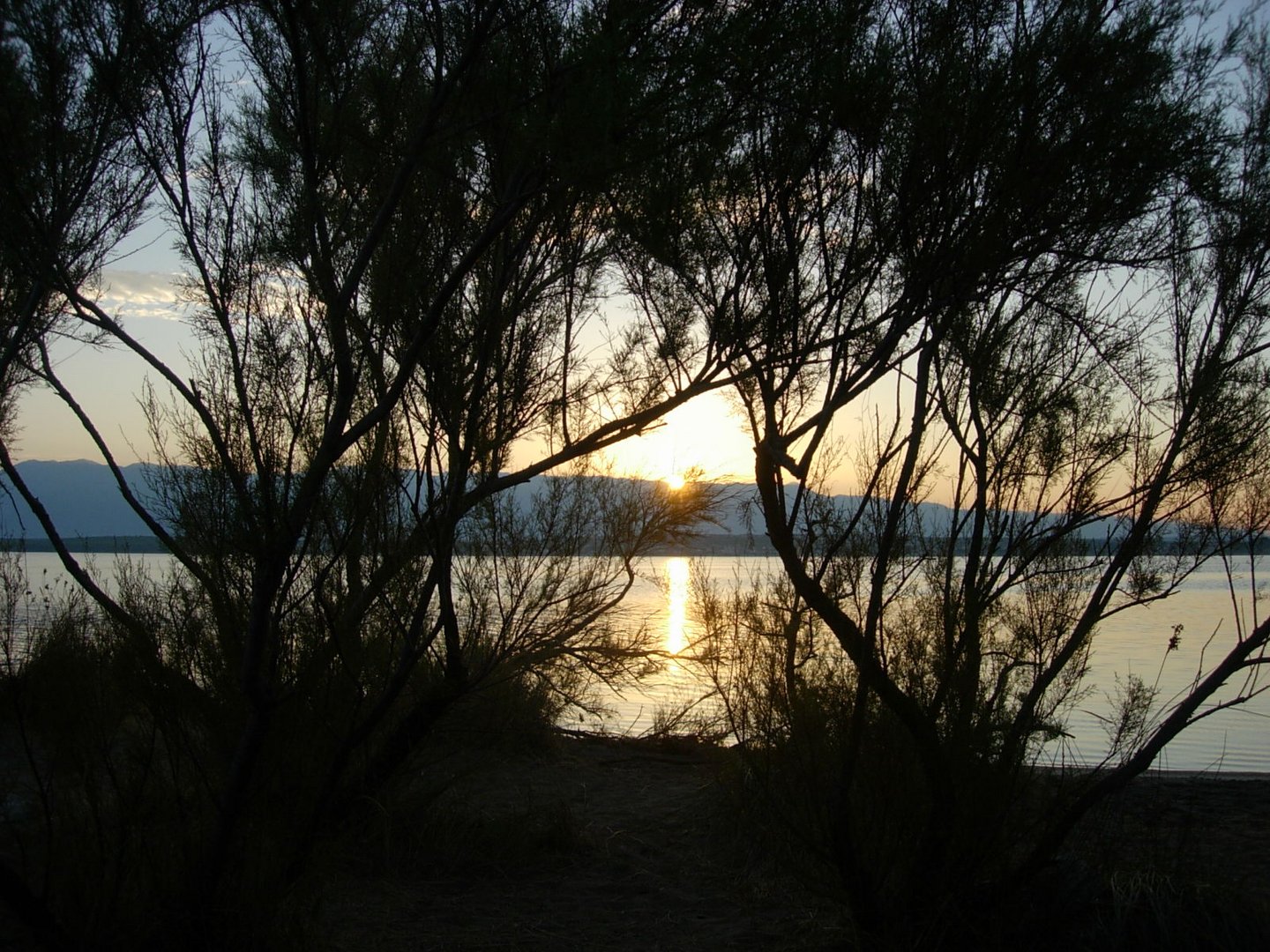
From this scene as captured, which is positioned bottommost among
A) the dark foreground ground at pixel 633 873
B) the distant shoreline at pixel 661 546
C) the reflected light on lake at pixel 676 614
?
the dark foreground ground at pixel 633 873

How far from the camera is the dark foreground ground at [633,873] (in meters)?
4.50

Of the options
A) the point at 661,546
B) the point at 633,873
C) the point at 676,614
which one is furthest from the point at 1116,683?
the point at 633,873

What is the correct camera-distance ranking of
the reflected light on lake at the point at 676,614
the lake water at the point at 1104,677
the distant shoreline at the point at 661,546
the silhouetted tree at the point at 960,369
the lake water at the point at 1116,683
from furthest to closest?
the reflected light on lake at the point at 676,614 < the lake water at the point at 1116,683 < the lake water at the point at 1104,677 < the distant shoreline at the point at 661,546 < the silhouetted tree at the point at 960,369

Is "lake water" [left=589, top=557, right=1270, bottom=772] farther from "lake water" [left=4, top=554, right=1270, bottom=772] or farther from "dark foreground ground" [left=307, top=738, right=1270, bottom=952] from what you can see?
"dark foreground ground" [left=307, top=738, right=1270, bottom=952]

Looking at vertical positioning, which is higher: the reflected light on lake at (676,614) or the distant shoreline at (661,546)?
the distant shoreline at (661,546)

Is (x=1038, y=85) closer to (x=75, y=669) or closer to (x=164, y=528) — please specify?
(x=75, y=669)

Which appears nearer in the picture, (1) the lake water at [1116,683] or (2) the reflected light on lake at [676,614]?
(1) the lake water at [1116,683]

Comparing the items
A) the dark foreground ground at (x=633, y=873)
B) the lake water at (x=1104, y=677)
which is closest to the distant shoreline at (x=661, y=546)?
the lake water at (x=1104, y=677)

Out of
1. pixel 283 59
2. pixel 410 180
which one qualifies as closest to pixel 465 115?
pixel 410 180

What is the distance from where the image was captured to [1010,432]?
451 cm

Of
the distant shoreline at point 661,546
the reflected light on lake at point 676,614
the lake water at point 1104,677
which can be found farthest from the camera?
the reflected light on lake at point 676,614

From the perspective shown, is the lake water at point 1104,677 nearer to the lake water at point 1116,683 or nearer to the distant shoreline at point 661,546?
the lake water at point 1116,683

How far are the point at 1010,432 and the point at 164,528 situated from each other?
4.53 m

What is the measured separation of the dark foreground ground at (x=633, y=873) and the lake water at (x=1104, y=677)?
0.58m
